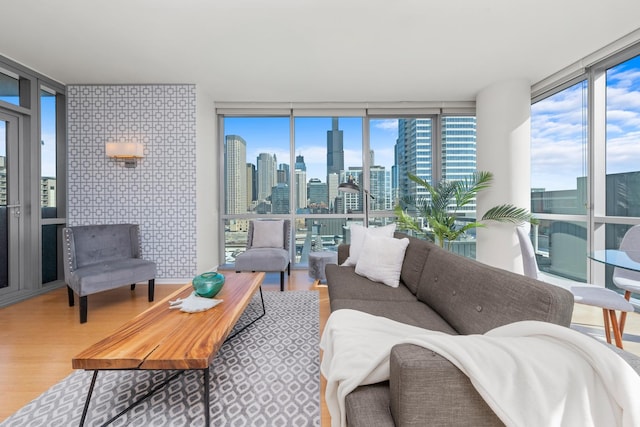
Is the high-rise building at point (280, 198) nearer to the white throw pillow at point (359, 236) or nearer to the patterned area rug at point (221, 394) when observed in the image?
the white throw pillow at point (359, 236)

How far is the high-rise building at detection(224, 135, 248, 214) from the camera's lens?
438 cm

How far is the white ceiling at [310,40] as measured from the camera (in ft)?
Answer: 7.25

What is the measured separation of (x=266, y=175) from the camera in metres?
4.41

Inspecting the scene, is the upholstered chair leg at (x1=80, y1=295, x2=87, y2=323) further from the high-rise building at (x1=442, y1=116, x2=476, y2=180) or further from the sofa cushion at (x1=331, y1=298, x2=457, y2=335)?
the high-rise building at (x1=442, y1=116, x2=476, y2=180)

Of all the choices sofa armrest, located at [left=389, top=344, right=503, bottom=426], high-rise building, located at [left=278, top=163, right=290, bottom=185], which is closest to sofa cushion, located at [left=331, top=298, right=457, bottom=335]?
sofa armrest, located at [left=389, top=344, right=503, bottom=426]

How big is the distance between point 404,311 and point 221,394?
114 cm

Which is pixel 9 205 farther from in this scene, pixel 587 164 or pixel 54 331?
pixel 587 164

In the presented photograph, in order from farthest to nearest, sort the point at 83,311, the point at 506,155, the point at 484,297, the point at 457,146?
the point at 457,146
the point at 506,155
the point at 83,311
the point at 484,297

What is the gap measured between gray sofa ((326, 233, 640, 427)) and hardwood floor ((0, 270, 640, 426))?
2.06 ft

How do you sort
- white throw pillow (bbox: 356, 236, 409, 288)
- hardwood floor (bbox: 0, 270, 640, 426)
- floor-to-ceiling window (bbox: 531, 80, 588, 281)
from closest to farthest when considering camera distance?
hardwood floor (bbox: 0, 270, 640, 426) < white throw pillow (bbox: 356, 236, 409, 288) < floor-to-ceiling window (bbox: 531, 80, 588, 281)

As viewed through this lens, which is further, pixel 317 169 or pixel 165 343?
pixel 317 169

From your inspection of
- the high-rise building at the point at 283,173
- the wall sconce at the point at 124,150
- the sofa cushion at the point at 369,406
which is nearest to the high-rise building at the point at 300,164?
the high-rise building at the point at 283,173

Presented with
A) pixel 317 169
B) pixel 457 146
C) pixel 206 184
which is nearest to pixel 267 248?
pixel 206 184

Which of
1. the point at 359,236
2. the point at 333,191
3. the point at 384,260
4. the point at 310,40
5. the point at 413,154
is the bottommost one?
the point at 384,260
